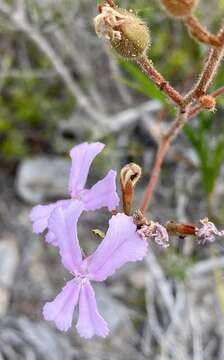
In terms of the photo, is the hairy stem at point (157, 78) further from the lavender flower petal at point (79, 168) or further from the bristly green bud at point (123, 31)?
the lavender flower petal at point (79, 168)

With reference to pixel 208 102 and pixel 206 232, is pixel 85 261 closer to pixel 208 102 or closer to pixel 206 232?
pixel 206 232

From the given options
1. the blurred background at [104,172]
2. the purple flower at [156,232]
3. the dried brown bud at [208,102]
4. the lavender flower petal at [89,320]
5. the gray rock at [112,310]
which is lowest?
the lavender flower petal at [89,320]

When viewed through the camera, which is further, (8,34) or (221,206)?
(8,34)

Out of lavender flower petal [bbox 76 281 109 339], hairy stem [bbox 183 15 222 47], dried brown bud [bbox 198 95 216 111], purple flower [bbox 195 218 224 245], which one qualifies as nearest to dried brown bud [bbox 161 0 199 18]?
hairy stem [bbox 183 15 222 47]

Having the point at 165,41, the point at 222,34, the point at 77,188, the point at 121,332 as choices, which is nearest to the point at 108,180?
the point at 77,188

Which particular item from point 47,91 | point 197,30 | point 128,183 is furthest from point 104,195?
point 47,91

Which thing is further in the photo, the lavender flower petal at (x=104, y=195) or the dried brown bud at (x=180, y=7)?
the lavender flower petal at (x=104, y=195)

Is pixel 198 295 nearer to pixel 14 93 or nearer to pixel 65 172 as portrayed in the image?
pixel 65 172

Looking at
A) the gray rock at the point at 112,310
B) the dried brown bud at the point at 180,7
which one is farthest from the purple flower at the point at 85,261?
the gray rock at the point at 112,310
